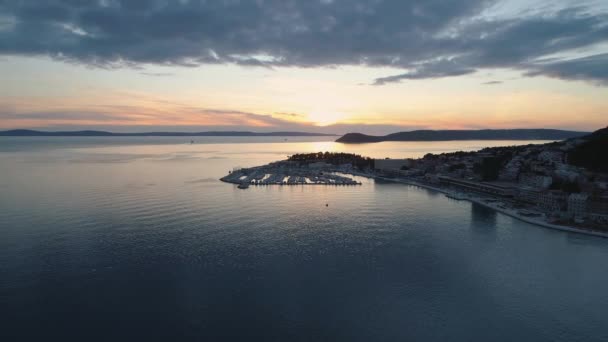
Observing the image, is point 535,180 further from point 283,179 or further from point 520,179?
point 283,179

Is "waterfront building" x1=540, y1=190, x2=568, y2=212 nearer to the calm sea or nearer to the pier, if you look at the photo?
the calm sea

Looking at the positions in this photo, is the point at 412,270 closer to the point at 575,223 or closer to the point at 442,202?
the point at 575,223

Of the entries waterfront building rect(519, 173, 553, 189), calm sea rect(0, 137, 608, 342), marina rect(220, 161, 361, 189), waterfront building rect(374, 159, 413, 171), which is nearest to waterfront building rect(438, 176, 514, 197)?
waterfront building rect(519, 173, 553, 189)

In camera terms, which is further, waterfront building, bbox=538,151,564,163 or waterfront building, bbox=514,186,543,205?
waterfront building, bbox=538,151,564,163

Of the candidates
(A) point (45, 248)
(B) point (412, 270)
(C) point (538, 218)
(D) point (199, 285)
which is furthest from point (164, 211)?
(C) point (538, 218)

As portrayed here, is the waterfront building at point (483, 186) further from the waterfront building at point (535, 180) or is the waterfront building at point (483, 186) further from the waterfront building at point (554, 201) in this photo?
the waterfront building at point (554, 201)
